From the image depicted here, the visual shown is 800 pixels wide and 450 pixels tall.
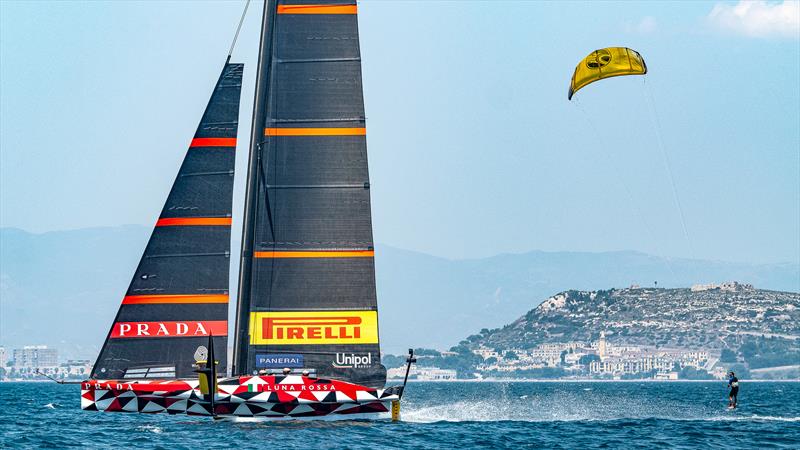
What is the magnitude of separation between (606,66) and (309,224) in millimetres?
13124

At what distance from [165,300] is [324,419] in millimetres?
7580

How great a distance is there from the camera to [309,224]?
3891cm

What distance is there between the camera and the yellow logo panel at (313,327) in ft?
128

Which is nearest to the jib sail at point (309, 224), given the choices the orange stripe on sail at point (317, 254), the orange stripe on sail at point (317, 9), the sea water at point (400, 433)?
the orange stripe on sail at point (317, 254)

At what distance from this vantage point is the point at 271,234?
3891 cm

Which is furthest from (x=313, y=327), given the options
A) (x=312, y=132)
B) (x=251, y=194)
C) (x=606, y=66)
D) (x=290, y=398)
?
(x=606, y=66)

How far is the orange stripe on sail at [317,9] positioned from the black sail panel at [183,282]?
595cm

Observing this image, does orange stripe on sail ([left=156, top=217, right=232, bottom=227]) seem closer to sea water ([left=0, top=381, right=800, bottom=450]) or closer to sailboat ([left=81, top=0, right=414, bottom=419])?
sailboat ([left=81, top=0, right=414, bottom=419])

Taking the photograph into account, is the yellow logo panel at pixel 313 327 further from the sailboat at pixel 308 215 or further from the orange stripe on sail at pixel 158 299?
the orange stripe on sail at pixel 158 299

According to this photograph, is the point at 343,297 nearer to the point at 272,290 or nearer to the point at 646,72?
the point at 272,290

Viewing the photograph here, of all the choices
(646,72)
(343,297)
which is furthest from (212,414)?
(646,72)

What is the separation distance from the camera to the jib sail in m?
38.9

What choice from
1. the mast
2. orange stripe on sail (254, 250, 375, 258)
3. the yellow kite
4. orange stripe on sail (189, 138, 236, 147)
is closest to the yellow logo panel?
the mast

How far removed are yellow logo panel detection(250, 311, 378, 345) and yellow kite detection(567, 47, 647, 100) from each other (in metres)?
11.6
